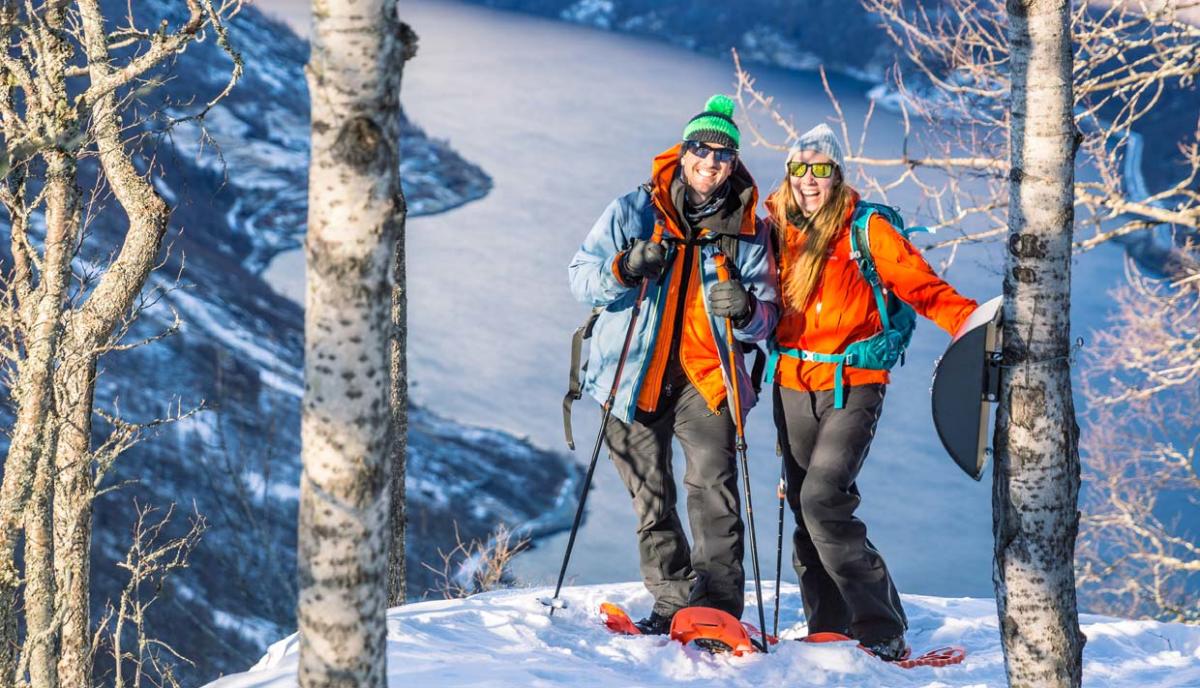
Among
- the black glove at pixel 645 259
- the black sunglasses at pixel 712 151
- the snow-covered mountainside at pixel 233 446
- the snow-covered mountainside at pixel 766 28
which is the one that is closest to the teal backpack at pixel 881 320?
the black sunglasses at pixel 712 151

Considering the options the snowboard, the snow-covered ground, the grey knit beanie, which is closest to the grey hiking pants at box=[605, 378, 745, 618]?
the snow-covered ground

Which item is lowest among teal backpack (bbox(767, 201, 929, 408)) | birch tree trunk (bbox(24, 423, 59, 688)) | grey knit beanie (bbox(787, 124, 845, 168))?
birch tree trunk (bbox(24, 423, 59, 688))

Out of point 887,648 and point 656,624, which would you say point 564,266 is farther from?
point 887,648

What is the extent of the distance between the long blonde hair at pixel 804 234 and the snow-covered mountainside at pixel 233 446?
15.3 meters

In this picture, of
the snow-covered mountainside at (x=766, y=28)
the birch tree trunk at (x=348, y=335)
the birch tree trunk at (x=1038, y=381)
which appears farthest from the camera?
the snow-covered mountainside at (x=766, y=28)

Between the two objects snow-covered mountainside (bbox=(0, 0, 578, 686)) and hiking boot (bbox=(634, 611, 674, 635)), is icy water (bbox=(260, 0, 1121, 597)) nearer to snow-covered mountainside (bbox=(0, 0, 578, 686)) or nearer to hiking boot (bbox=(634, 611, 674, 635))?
snow-covered mountainside (bbox=(0, 0, 578, 686))

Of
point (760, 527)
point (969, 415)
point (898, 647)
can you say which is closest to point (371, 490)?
point (969, 415)

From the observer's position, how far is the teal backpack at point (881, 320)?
4.73 m

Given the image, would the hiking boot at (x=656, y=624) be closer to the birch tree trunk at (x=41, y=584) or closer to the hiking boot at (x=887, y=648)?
the hiking boot at (x=887, y=648)

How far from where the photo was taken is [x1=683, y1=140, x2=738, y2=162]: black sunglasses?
4668 millimetres

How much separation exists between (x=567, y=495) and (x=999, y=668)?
35.4 metres

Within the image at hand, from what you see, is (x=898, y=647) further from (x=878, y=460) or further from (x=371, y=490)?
(x=878, y=460)

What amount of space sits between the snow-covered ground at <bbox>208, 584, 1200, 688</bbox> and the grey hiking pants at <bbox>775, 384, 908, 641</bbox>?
0.19m

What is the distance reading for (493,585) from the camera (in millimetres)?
10781
